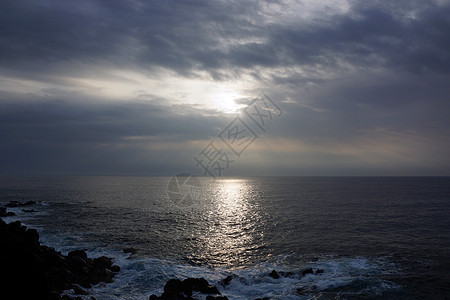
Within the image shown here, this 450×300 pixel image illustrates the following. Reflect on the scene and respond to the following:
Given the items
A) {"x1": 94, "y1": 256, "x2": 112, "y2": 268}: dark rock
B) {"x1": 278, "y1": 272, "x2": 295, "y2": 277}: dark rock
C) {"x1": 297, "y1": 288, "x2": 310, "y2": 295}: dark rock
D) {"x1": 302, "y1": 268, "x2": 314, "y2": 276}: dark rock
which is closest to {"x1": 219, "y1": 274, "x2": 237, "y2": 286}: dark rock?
{"x1": 278, "y1": 272, "x2": 295, "y2": 277}: dark rock

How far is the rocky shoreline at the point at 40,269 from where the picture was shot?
15523 mm

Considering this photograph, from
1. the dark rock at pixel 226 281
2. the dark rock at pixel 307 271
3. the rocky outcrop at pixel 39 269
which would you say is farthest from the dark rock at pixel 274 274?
the rocky outcrop at pixel 39 269

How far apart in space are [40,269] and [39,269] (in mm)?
800

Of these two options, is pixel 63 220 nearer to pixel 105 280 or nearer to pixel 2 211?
pixel 2 211

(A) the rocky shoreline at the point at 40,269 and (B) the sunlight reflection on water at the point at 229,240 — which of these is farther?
(B) the sunlight reflection on water at the point at 229,240

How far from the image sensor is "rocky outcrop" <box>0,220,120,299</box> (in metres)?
15.5

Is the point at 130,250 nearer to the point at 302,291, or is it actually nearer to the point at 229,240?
the point at 229,240

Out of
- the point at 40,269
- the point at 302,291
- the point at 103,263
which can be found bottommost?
the point at 302,291

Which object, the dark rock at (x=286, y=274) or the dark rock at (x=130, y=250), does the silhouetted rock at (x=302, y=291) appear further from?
the dark rock at (x=130, y=250)

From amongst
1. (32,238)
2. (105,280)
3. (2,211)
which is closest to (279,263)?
(105,280)

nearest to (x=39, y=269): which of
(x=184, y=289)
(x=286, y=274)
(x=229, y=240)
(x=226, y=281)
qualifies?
(x=184, y=289)

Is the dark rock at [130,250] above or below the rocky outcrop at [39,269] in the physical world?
below

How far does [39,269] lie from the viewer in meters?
17.4

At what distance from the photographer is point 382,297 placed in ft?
66.1
